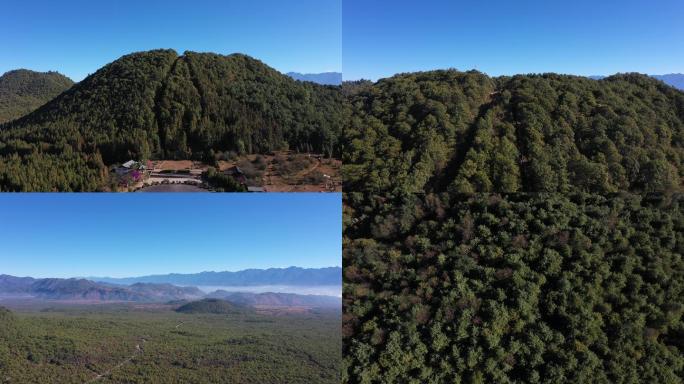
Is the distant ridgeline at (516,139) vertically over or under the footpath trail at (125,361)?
over

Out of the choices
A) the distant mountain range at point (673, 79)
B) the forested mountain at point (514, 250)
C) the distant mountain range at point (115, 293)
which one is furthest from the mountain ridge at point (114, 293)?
the distant mountain range at point (673, 79)

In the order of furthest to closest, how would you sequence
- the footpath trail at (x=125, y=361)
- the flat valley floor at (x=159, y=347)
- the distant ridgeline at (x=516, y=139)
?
the footpath trail at (x=125, y=361) → the flat valley floor at (x=159, y=347) → the distant ridgeline at (x=516, y=139)

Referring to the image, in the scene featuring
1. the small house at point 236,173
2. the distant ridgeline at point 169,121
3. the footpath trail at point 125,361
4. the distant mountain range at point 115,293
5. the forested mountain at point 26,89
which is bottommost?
the footpath trail at point 125,361

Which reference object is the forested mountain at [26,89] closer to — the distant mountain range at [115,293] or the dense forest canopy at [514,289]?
the distant mountain range at [115,293]

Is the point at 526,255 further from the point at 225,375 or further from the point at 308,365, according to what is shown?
the point at 225,375

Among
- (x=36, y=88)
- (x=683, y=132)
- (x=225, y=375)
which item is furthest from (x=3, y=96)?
(x=683, y=132)

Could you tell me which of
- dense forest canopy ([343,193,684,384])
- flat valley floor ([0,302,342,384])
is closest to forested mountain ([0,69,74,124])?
flat valley floor ([0,302,342,384])

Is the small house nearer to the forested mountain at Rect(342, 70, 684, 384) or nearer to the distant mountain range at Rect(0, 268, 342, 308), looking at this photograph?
the forested mountain at Rect(342, 70, 684, 384)
